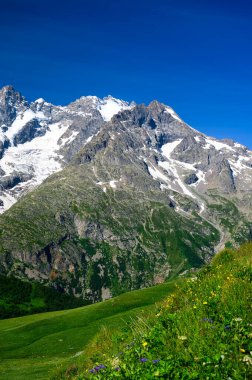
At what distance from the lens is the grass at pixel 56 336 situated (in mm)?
31398

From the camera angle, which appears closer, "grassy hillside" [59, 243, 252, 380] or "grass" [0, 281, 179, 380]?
"grassy hillside" [59, 243, 252, 380]

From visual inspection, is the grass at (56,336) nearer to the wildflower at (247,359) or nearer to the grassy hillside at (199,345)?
the grassy hillside at (199,345)

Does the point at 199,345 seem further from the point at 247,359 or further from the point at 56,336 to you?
the point at 56,336


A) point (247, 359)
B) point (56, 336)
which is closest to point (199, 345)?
point (247, 359)

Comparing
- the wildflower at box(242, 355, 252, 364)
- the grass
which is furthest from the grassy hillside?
the grass

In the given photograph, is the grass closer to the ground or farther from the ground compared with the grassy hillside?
closer to the ground

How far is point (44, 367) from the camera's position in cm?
2947

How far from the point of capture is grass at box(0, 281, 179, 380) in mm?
31398

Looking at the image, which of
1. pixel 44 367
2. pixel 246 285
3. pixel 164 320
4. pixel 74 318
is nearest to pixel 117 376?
pixel 164 320

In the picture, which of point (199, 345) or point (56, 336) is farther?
point (56, 336)

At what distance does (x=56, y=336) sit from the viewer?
46.9 metres

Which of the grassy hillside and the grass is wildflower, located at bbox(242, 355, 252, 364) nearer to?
the grassy hillside

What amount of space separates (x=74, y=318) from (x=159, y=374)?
2085 inches

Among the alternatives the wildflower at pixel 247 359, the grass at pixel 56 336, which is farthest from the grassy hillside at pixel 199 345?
the grass at pixel 56 336
